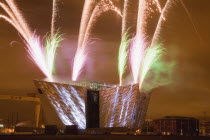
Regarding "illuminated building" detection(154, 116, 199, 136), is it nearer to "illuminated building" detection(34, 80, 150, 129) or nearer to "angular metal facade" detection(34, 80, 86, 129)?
"illuminated building" detection(34, 80, 150, 129)

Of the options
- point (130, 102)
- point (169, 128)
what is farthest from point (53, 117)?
point (169, 128)

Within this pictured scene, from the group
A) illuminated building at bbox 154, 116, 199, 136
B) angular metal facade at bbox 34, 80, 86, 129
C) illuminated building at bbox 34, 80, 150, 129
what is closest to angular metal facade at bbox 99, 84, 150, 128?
illuminated building at bbox 34, 80, 150, 129

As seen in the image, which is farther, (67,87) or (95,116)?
(95,116)

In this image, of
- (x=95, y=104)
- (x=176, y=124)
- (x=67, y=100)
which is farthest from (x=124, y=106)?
(x=176, y=124)

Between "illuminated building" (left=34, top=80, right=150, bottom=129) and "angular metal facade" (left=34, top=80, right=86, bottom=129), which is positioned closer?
"angular metal facade" (left=34, top=80, right=86, bottom=129)

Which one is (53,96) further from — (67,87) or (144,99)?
(144,99)

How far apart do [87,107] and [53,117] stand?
7.90 metres

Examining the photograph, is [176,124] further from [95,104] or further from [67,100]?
[67,100]

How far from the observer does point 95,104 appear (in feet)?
181

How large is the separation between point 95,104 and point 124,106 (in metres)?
6.79

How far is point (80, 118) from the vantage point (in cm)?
5075

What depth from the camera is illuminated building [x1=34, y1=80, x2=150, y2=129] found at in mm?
47594

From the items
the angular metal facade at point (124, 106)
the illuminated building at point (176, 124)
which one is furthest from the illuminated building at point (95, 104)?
the illuminated building at point (176, 124)

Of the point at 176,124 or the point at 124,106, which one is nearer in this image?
the point at 124,106
